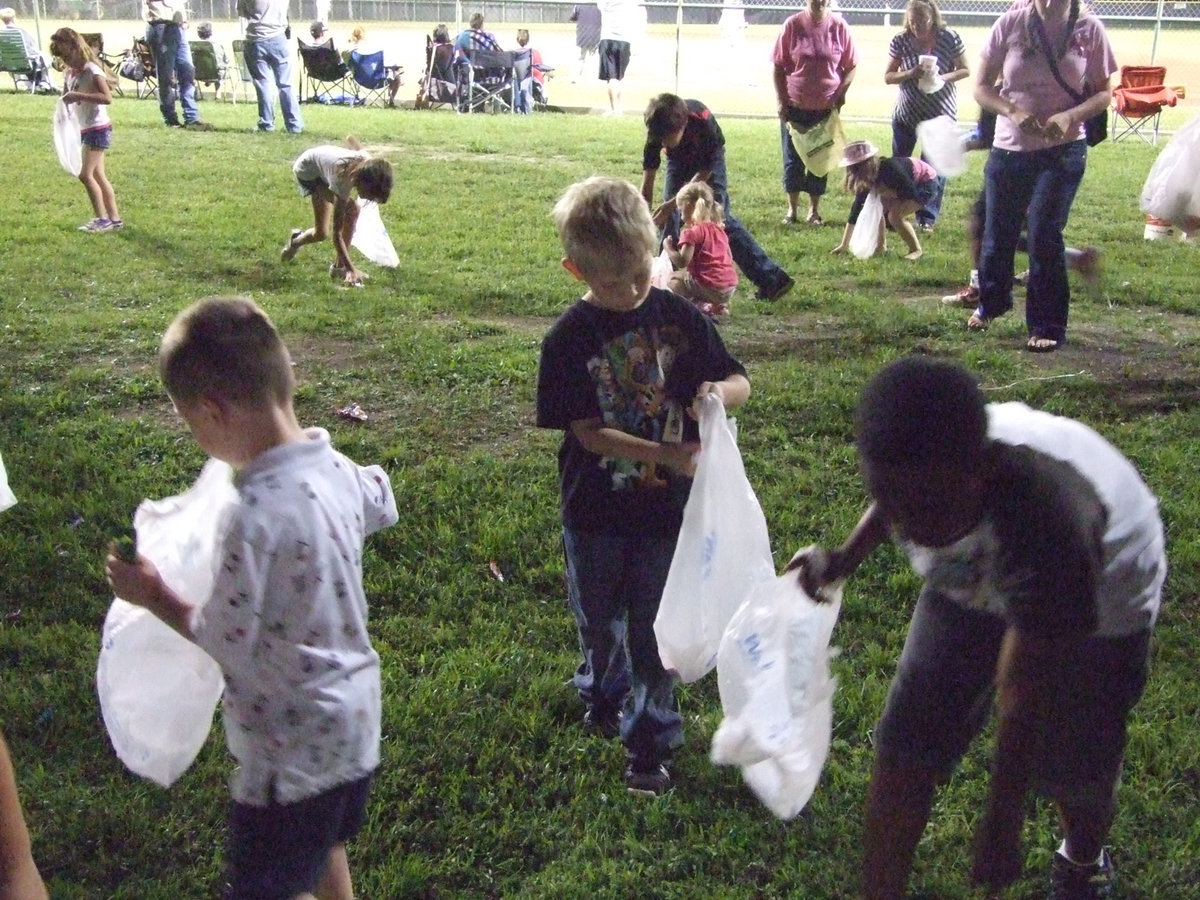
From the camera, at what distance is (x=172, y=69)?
15.7 metres

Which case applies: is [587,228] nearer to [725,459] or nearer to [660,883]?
[725,459]

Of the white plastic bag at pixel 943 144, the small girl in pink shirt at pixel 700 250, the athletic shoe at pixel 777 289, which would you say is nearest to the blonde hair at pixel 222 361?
the small girl in pink shirt at pixel 700 250

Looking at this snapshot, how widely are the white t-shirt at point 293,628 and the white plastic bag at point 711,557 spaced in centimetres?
97

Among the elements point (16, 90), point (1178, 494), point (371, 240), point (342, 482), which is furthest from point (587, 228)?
point (16, 90)

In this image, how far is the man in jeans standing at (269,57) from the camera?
14992mm

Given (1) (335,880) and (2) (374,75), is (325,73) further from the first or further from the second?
(1) (335,880)

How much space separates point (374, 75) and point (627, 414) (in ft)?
65.1

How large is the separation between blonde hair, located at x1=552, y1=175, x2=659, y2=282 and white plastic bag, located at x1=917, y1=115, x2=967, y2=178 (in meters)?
5.02

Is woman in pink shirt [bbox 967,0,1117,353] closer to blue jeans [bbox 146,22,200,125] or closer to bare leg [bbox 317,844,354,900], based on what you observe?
bare leg [bbox 317,844,354,900]

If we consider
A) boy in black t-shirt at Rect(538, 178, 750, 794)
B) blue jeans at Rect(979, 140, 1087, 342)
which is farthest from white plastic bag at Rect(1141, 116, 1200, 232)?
boy in black t-shirt at Rect(538, 178, 750, 794)

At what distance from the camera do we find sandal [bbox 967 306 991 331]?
251 inches

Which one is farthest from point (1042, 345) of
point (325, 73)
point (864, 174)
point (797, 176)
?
point (325, 73)

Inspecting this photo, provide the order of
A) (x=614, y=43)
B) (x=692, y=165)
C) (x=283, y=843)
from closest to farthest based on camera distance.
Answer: (x=283, y=843)
(x=692, y=165)
(x=614, y=43)

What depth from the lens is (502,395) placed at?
546 centimetres
